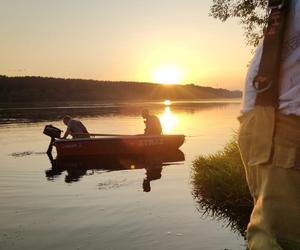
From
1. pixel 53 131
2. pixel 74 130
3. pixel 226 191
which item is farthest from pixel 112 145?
pixel 226 191

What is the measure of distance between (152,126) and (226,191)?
12.1 metres

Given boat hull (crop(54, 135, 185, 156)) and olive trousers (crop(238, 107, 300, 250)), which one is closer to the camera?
olive trousers (crop(238, 107, 300, 250))

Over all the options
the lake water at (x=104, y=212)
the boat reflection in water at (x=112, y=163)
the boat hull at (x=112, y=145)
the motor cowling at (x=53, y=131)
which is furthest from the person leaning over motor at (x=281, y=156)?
the motor cowling at (x=53, y=131)

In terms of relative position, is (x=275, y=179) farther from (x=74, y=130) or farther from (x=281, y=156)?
(x=74, y=130)

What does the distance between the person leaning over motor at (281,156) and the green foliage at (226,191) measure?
834cm

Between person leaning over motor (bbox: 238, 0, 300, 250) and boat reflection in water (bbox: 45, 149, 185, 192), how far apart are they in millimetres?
15989

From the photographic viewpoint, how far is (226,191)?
37.0 ft

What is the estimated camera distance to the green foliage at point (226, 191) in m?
10.4

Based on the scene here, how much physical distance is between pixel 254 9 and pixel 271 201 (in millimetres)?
17038

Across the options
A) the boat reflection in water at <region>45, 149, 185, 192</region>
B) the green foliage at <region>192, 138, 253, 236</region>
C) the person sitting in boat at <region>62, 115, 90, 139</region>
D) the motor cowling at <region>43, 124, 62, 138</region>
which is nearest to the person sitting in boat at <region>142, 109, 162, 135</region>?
the boat reflection in water at <region>45, 149, 185, 192</region>

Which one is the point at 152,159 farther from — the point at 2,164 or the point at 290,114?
the point at 290,114

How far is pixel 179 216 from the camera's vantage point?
11336 mm

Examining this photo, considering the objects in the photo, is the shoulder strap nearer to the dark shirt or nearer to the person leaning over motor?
the person leaning over motor

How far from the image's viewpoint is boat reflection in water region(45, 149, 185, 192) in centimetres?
1941
